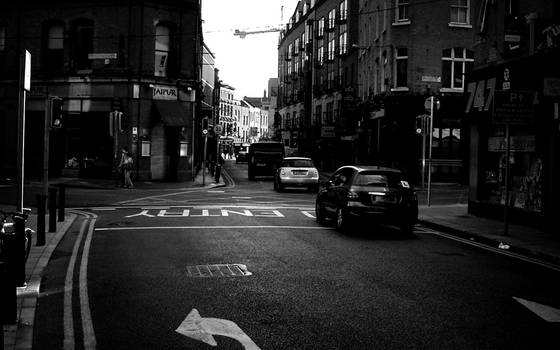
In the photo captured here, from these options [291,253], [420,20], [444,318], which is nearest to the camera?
[444,318]

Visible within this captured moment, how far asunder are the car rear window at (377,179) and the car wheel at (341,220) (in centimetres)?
75

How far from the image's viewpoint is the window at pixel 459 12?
1433 inches

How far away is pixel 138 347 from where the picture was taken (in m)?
5.64

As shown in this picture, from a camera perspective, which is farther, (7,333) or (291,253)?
(291,253)

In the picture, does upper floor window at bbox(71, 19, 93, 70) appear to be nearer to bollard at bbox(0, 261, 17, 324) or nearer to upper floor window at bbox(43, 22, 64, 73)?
upper floor window at bbox(43, 22, 64, 73)

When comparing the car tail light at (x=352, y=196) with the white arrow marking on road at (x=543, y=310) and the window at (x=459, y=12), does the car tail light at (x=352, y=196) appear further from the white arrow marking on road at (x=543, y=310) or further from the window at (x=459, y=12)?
the window at (x=459, y=12)

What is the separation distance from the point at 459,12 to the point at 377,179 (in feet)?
82.9

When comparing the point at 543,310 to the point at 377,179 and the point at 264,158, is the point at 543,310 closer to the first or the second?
the point at 377,179

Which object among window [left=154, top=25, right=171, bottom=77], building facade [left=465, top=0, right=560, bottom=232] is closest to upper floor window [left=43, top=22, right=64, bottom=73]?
window [left=154, top=25, right=171, bottom=77]

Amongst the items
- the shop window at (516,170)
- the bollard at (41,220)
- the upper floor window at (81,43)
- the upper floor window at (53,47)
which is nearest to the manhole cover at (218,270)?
the bollard at (41,220)

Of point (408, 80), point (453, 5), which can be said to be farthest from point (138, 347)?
point (453, 5)

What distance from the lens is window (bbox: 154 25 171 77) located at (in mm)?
33688

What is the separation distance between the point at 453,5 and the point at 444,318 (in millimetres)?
32794

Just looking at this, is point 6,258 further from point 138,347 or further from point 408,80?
point 408,80
